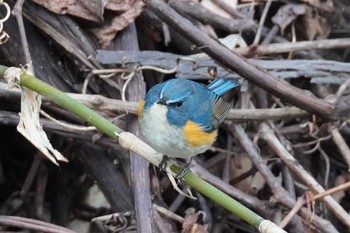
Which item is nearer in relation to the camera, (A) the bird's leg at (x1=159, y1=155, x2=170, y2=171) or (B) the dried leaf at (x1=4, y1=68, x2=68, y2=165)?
(B) the dried leaf at (x1=4, y1=68, x2=68, y2=165)

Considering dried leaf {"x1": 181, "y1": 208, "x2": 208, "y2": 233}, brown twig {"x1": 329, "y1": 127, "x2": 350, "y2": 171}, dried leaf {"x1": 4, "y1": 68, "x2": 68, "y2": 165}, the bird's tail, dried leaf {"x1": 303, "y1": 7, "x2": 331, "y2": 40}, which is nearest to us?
Answer: dried leaf {"x1": 4, "y1": 68, "x2": 68, "y2": 165}

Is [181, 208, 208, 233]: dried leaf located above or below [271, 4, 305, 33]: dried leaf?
below

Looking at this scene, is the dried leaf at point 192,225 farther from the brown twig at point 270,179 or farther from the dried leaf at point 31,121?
the dried leaf at point 31,121

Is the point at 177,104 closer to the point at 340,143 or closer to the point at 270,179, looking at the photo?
the point at 270,179

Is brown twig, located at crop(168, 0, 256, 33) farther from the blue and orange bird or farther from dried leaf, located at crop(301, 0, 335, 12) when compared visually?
the blue and orange bird

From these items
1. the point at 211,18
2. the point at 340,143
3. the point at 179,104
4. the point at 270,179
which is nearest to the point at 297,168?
the point at 270,179

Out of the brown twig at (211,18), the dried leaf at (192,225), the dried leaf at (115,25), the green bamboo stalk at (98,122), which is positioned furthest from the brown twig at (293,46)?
the green bamboo stalk at (98,122)

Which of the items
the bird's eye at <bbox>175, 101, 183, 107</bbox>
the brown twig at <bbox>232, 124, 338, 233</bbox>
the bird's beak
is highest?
the bird's beak

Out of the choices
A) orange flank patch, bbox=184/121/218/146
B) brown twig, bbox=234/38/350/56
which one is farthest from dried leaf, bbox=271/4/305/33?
orange flank patch, bbox=184/121/218/146

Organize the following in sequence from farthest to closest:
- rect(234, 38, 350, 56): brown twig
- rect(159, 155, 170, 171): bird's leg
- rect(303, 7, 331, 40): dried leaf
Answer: rect(303, 7, 331, 40): dried leaf → rect(234, 38, 350, 56): brown twig → rect(159, 155, 170, 171): bird's leg
